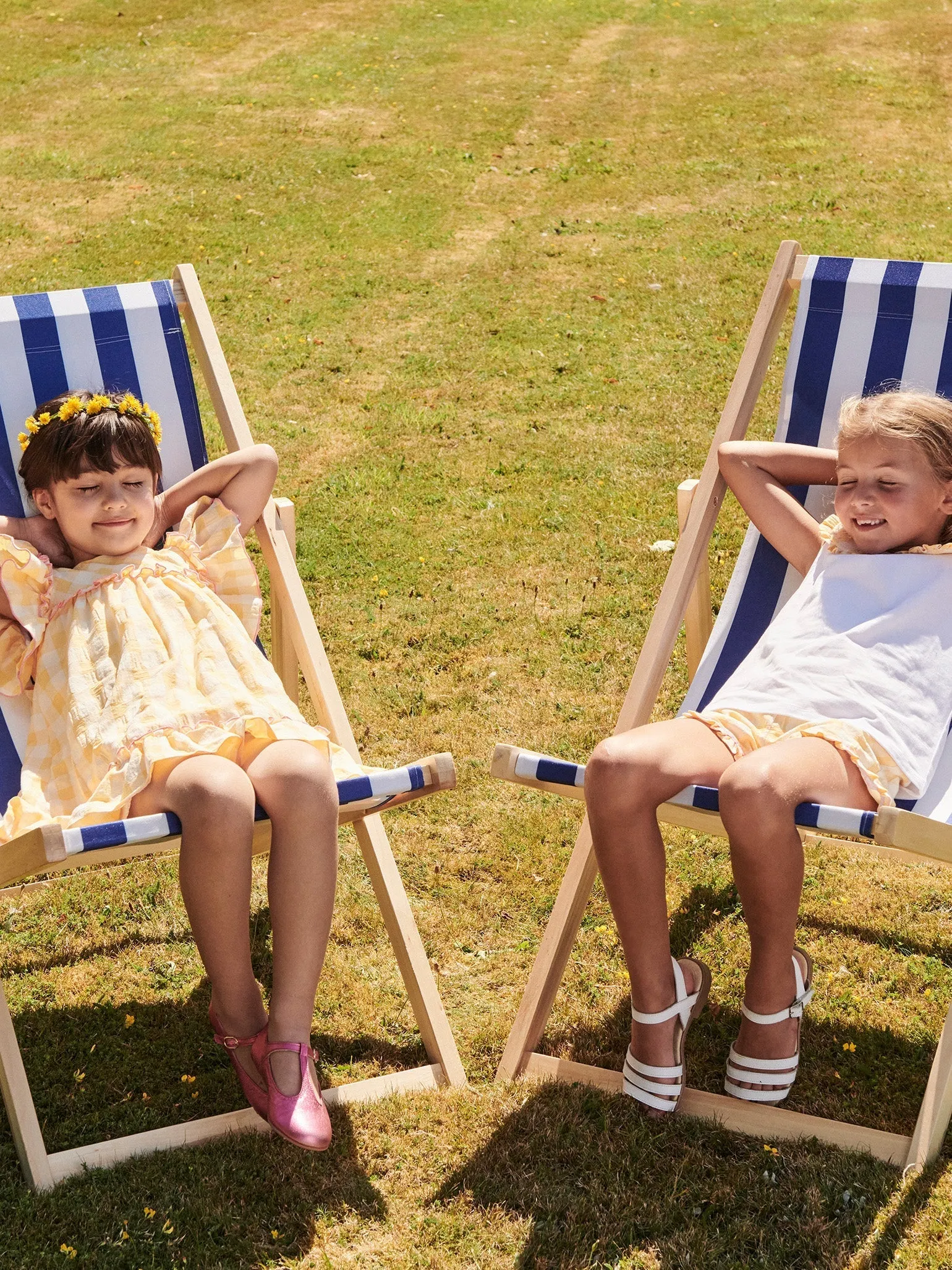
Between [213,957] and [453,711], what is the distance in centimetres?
165

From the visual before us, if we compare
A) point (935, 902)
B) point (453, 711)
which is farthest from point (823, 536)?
point (453, 711)

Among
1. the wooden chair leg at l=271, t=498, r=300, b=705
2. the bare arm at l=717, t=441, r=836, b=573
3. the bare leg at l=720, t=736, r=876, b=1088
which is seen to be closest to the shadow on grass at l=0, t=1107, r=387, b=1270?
the bare leg at l=720, t=736, r=876, b=1088

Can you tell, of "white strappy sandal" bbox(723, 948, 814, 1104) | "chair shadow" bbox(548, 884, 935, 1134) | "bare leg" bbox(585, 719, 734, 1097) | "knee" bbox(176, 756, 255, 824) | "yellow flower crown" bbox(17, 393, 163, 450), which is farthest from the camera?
"yellow flower crown" bbox(17, 393, 163, 450)

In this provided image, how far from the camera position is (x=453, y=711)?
3926 millimetres

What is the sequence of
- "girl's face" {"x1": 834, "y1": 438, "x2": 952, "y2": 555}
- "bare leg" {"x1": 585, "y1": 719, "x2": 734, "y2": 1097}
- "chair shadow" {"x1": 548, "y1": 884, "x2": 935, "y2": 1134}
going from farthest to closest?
"girl's face" {"x1": 834, "y1": 438, "x2": 952, "y2": 555} → "chair shadow" {"x1": 548, "y1": 884, "x2": 935, "y2": 1134} → "bare leg" {"x1": 585, "y1": 719, "x2": 734, "y2": 1097}

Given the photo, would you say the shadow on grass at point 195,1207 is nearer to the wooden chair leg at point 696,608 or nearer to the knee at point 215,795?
the knee at point 215,795

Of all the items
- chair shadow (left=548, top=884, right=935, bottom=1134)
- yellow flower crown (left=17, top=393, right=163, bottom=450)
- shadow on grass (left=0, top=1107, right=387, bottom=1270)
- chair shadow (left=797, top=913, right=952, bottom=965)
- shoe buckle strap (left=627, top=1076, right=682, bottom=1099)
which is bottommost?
chair shadow (left=797, top=913, right=952, bottom=965)

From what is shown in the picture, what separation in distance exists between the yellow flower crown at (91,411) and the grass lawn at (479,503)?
1.10m

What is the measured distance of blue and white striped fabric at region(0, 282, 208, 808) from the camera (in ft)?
10.2

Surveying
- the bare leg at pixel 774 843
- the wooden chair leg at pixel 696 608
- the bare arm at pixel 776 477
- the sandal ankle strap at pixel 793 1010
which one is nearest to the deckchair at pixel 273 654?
the bare leg at pixel 774 843

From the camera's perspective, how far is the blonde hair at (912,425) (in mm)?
2715

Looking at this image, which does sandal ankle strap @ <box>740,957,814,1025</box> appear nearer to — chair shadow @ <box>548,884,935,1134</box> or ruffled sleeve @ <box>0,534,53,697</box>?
chair shadow @ <box>548,884,935,1134</box>

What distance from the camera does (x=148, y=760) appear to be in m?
2.38

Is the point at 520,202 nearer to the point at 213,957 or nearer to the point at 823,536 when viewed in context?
the point at 823,536
